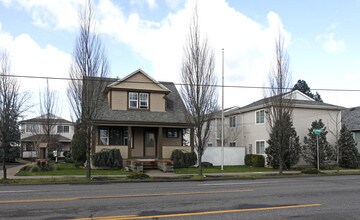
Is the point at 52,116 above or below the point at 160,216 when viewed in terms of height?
above

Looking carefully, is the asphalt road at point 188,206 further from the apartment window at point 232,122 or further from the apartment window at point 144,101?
the apartment window at point 232,122

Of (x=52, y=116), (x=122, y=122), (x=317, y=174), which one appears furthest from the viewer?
(x=52, y=116)

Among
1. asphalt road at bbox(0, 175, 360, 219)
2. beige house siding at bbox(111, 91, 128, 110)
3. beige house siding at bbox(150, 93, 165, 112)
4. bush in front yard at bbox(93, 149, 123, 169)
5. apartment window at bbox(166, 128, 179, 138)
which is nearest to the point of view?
asphalt road at bbox(0, 175, 360, 219)

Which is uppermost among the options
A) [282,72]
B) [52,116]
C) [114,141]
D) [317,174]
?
[282,72]

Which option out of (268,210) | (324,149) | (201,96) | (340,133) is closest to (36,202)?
(268,210)

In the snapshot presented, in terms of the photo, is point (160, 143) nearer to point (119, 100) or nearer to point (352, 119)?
point (119, 100)

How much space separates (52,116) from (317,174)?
25.4 m

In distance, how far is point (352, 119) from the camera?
134 ft

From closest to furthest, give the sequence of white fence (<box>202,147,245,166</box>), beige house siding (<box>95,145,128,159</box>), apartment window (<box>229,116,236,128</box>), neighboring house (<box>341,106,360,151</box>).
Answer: beige house siding (<box>95,145,128,159</box>) → white fence (<box>202,147,245,166</box>) → neighboring house (<box>341,106,360,151</box>) → apartment window (<box>229,116,236,128</box>)

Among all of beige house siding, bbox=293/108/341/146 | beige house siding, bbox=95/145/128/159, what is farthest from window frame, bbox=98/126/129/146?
beige house siding, bbox=293/108/341/146

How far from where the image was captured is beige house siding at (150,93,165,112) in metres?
30.6

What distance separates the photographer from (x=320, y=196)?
1249 cm

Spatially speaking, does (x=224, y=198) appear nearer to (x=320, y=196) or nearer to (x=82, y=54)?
(x=320, y=196)

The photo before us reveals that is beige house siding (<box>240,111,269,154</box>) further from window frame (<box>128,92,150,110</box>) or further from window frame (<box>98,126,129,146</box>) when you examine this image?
window frame (<box>98,126,129,146</box>)
